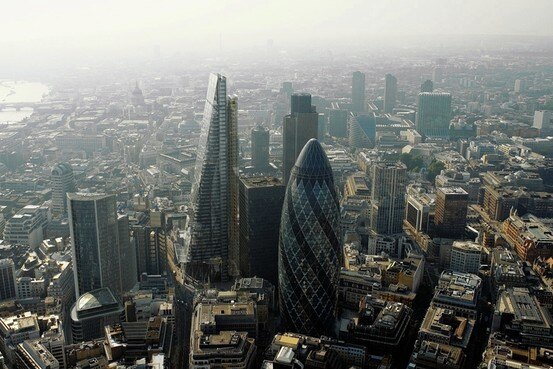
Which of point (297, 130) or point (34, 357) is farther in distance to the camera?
point (297, 130)

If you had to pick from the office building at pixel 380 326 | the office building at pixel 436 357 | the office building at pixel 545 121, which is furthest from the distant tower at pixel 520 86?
the office building at pixel 436 357

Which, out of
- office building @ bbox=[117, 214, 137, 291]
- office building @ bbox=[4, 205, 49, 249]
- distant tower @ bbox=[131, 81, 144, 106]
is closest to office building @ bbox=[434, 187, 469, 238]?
office building @ bbox=[117, 214, 137, 291]

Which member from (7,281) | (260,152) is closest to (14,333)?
(7,281)

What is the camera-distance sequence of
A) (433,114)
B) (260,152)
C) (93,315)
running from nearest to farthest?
(93,315) → (260,152) → (433,114)

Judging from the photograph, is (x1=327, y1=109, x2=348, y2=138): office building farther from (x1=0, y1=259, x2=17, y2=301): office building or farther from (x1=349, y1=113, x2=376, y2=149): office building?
(x1=0, y1=259, x2=17, y2=301): office building

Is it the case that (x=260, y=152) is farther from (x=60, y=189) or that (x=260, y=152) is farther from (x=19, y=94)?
(x=19, y=94)

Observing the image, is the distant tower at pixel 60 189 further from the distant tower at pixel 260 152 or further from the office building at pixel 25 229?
the distant tower at pixel 260 152
